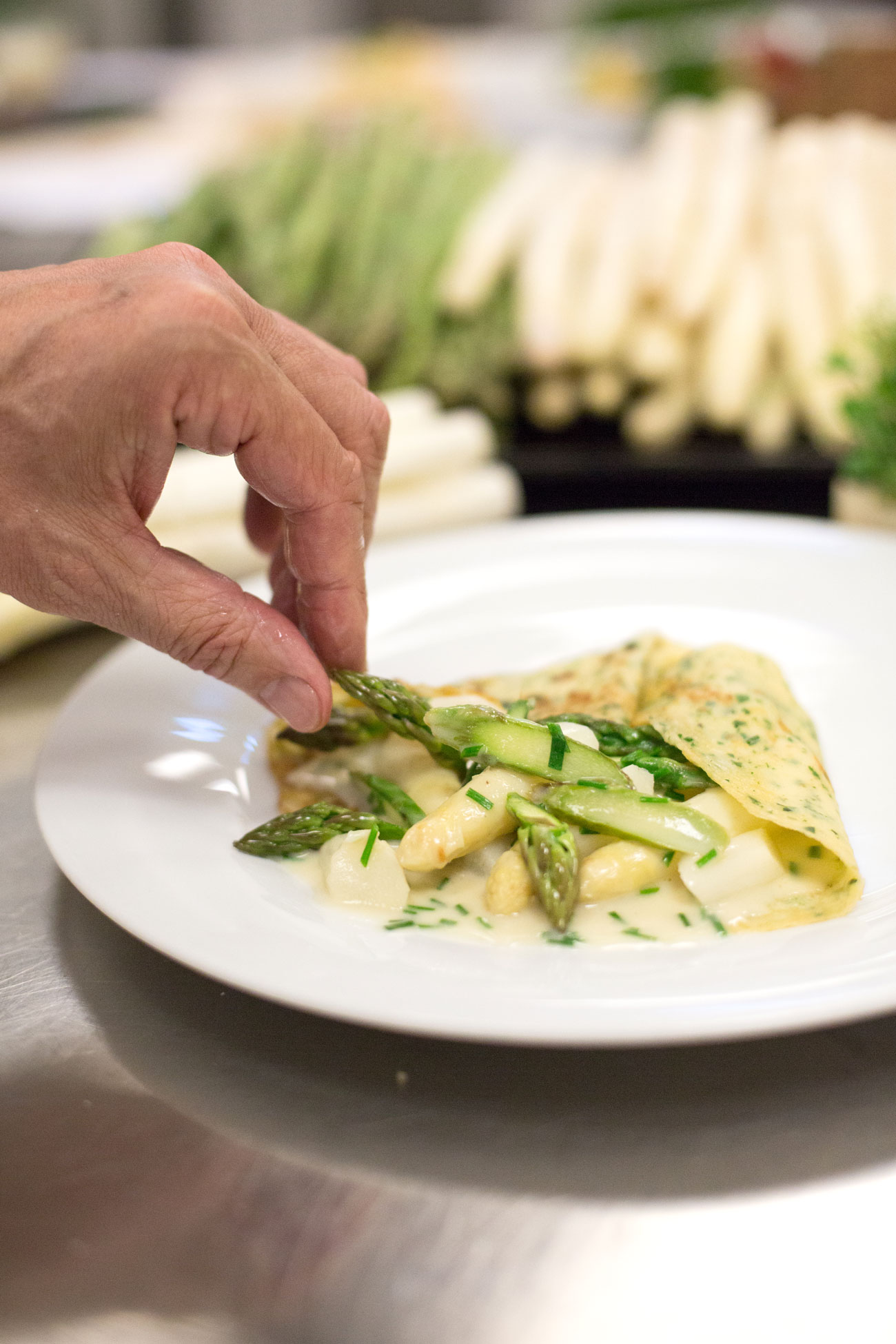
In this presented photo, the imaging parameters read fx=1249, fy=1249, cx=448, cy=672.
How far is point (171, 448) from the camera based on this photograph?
87.4 inches

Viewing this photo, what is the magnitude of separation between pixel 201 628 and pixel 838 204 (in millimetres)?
4178

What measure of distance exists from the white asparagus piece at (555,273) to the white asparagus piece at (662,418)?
383mm

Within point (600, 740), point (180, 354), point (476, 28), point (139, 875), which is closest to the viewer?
point (180, 354)

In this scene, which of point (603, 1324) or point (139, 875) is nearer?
point (603, 1324)

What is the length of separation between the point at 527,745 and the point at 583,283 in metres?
3.43

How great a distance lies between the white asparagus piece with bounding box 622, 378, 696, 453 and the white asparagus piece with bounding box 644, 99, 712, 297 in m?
0.41

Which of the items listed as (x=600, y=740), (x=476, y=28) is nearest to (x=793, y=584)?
(x=600, y=740)

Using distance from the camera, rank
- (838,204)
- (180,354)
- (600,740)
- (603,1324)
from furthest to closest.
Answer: (838,204)
(600,740)
(180,354)
(603,1324)

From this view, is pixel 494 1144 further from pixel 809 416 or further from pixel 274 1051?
pixel 809 416

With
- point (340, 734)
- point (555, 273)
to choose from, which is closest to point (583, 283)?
point (555, 273)

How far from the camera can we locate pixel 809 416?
4.90 metres

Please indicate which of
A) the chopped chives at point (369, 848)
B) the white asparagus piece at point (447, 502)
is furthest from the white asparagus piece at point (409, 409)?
the chopped chives at point (369, 848)

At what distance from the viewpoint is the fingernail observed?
2.43 meters

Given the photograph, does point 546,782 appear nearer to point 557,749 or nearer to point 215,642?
point 557,749
